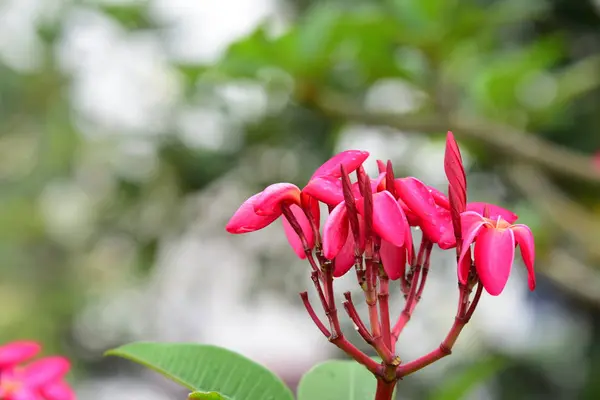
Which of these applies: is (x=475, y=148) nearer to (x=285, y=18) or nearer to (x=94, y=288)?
(x=285, y=18)

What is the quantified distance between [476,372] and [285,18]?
5.84 ft

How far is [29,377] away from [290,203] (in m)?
0.31

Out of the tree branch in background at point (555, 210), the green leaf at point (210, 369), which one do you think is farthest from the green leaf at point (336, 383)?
the tree branch in background at point (555, 210)

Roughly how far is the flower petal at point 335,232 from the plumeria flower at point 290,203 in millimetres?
20

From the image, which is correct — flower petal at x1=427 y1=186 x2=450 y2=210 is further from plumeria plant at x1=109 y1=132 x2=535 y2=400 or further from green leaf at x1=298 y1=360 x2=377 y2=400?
green leaf at x1=298 y1=360 x2=377 y2=400

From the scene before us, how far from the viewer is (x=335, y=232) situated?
36 cm

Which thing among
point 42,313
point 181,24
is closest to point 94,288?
point 42,313

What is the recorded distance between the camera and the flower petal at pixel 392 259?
0.38m

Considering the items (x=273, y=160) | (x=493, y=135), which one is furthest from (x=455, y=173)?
(x=273, y=160)

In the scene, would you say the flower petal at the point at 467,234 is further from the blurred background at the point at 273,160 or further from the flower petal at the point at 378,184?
the blurred background at the point at 273,160

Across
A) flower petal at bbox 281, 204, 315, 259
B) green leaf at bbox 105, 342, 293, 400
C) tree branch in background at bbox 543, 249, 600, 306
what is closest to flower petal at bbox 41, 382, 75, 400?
green leaf at bbox 105, 342, 293, 400

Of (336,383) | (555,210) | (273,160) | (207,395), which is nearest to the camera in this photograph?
(207,395)

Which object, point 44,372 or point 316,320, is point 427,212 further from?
point 44,372

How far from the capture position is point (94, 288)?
350 cm
